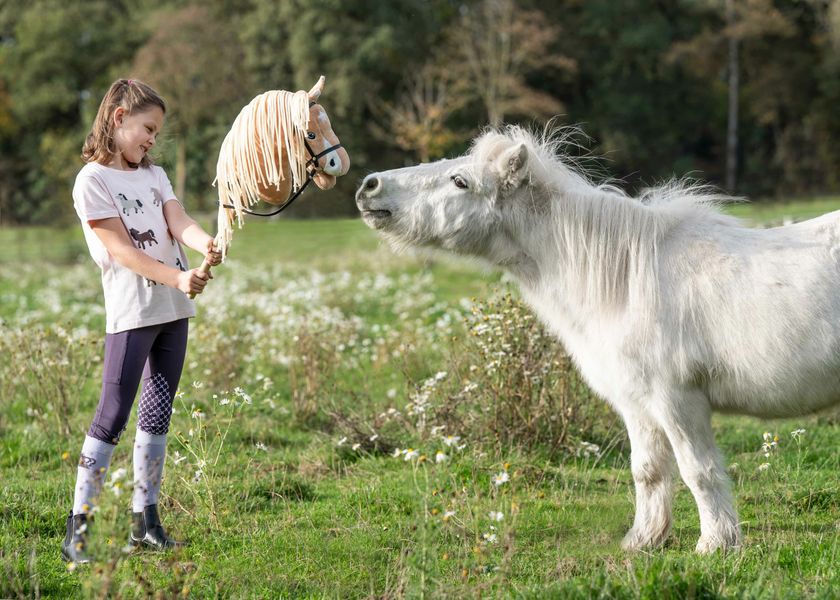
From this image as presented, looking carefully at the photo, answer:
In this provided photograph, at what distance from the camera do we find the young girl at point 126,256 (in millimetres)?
4125

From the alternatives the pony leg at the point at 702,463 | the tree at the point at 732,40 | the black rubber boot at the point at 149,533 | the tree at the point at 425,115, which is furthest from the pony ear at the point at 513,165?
the tree at the point at 732,40

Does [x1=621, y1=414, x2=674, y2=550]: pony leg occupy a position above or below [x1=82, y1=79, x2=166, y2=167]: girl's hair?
below

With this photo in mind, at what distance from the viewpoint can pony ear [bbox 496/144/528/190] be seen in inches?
170

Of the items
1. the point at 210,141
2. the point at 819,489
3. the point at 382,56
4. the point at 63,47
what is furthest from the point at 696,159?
the point at 819,489

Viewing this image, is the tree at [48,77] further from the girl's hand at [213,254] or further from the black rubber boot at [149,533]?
the girl's hand at [213,254]

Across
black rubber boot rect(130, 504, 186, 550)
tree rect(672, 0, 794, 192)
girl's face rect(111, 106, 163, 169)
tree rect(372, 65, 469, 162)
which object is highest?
tree rect(672, 0, 794, 192)

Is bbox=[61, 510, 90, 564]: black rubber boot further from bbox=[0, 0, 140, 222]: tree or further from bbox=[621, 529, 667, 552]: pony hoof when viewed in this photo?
bbox=[0, 0, 140, 222]: tree

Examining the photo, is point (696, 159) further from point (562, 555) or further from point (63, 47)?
point (562, 555)

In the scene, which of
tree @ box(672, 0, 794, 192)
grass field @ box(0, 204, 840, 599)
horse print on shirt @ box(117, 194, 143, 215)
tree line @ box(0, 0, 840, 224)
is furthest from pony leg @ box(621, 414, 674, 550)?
tree @ box(672, 0, 794, 192)

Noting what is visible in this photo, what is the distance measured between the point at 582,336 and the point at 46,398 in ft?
15.8

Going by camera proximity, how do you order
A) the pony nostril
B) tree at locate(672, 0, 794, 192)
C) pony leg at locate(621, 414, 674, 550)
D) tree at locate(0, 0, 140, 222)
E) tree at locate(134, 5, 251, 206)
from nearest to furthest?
the pony nostril < pony leg at locate(621, 414, 674, 550) < tree at locate(134, 5, 251, 206) < tree at locate(672, 0, 794, 192) < tree at locate(0, 0, 140, 222)

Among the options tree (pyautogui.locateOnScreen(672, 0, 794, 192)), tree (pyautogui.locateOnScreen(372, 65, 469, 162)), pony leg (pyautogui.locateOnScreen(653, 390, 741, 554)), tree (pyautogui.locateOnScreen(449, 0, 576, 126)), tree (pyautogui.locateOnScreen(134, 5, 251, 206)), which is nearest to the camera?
pony leg (pyautogui.locateOnScreen(653, 390, 741, 554))

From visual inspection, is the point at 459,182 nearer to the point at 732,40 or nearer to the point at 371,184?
the point at 371,184

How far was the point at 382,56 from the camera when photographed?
122 feet
